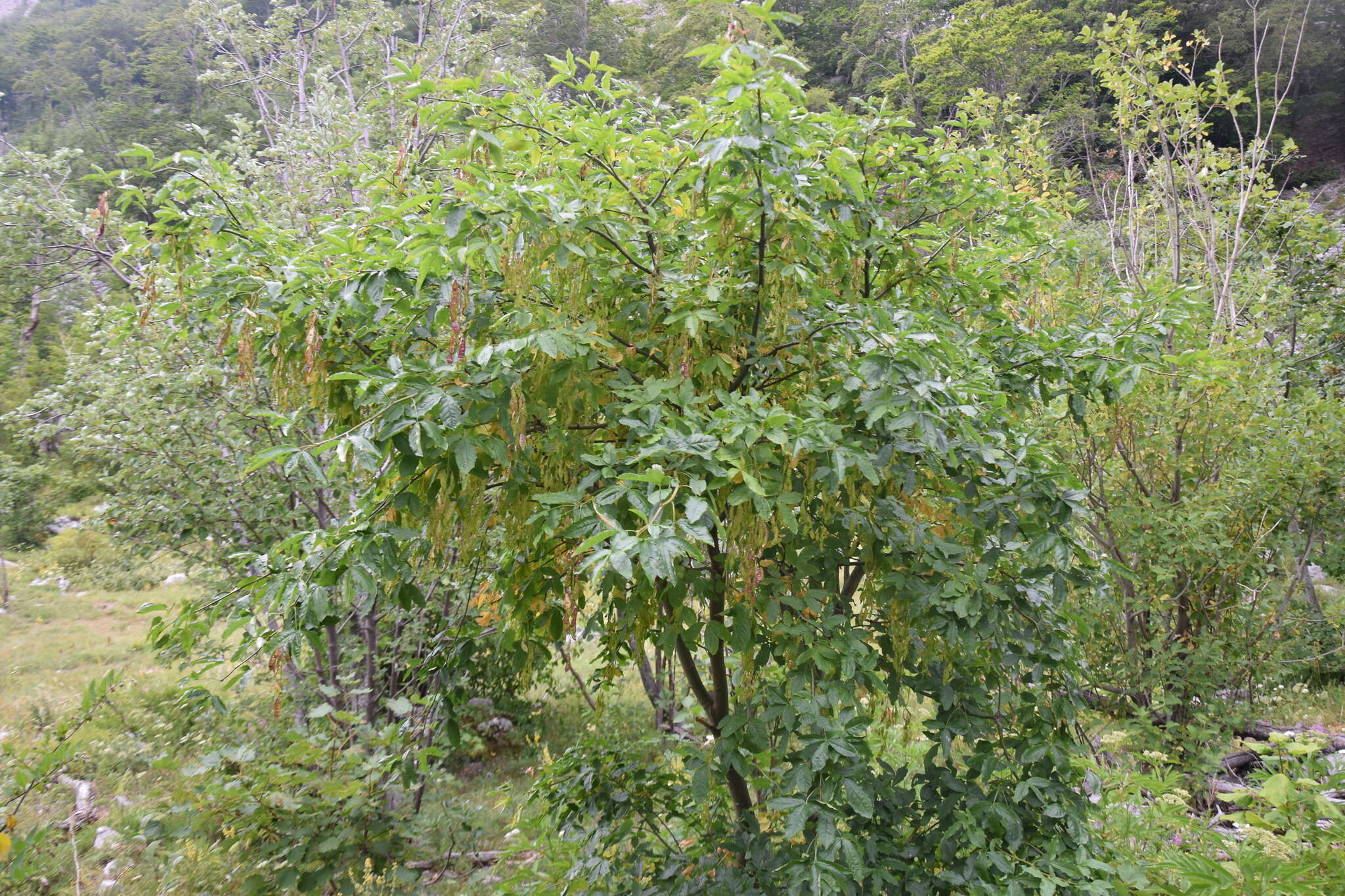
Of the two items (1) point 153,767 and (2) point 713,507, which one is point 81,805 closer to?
(1) point 153,767

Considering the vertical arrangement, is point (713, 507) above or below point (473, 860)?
above

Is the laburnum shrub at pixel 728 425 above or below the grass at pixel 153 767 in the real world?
above

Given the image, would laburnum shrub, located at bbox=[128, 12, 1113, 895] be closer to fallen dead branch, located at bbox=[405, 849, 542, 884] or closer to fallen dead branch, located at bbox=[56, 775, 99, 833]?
fallen dead branch, located at bbox=[405, 849, 542, 884]

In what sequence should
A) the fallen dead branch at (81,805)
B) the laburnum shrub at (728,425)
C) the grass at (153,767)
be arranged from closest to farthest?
the laburnum shrub at (728,425), the grass at (153,767), the fallen dead branch at (81,805)

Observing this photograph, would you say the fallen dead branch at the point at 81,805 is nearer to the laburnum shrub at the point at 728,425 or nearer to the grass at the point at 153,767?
the grass at the point at 153,767

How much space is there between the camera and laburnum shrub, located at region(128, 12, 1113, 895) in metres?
1.89

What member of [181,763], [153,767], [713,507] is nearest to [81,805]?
[181,763]

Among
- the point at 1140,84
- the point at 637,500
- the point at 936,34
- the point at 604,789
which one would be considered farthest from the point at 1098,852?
the point at 936,34

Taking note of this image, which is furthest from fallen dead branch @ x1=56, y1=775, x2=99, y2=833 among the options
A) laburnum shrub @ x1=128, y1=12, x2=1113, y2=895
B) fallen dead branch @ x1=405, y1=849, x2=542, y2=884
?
laburnum shrub @ x1=128, y1=12, x2=1113, y2=895

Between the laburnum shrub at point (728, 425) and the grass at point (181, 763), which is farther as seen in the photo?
the grass at point (181, 763)

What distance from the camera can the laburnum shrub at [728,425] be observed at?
1893 mm

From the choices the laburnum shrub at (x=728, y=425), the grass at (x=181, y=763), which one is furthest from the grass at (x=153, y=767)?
the laburnum shrub at (x=728, y=425)

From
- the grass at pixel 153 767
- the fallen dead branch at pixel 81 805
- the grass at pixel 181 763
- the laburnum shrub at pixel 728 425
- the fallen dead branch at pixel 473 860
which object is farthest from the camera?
the fallen dead branch at pixel 81 805

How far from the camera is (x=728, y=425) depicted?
1.90 m
